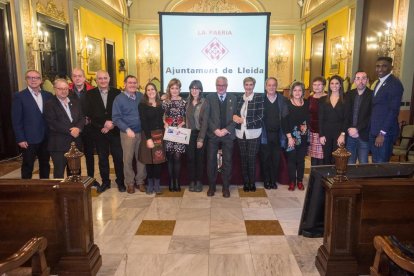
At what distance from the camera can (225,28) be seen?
5887 millimetres

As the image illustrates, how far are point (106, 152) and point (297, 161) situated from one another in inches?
94.8

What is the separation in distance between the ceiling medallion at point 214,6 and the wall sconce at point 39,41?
704 cm

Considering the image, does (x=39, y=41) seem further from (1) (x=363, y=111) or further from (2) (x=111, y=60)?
(1) (x=363, y=111)

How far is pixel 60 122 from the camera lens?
12.1 ft

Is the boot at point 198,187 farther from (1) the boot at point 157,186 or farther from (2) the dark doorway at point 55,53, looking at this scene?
(2) the dark doorway at point 55,53

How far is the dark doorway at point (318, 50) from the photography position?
10.2 metres

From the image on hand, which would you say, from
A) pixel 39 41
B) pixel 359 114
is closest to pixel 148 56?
pixel 39 41

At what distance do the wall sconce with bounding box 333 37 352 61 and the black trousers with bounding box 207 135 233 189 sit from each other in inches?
226

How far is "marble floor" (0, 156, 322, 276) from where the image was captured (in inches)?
102

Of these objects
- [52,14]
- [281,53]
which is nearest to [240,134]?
[52,14]

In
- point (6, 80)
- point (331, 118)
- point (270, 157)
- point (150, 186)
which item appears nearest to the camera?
point (331, 118)

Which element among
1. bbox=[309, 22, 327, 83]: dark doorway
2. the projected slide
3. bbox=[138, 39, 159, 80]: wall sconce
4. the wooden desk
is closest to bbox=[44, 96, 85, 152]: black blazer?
the projected slide

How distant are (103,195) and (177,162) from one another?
3.30 feet

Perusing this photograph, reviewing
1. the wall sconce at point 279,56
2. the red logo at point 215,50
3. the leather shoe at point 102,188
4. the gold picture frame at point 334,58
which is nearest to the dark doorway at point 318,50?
the gold picture frame at point 334,58
